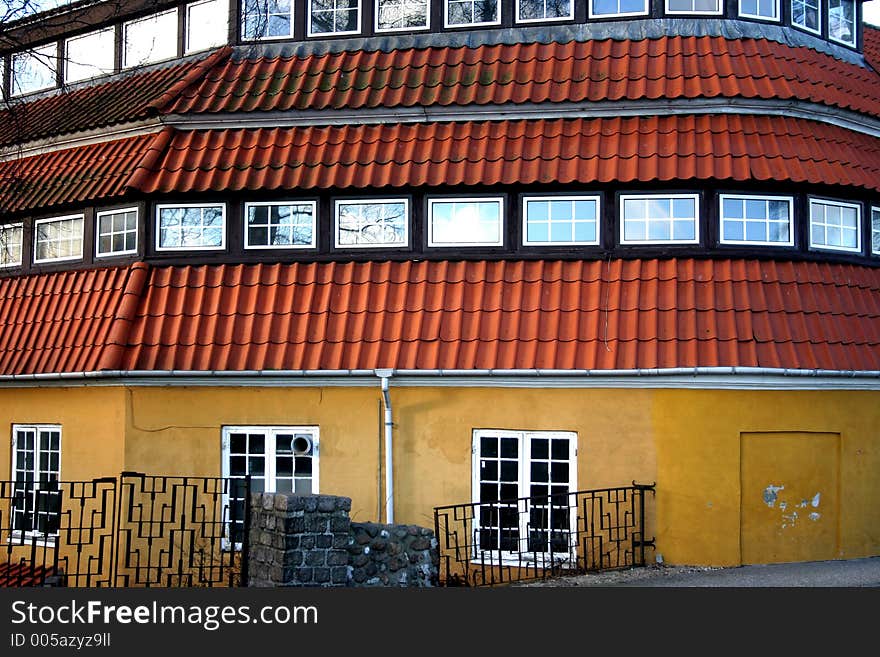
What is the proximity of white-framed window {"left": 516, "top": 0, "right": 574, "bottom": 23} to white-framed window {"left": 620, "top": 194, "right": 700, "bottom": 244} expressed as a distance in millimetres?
3265

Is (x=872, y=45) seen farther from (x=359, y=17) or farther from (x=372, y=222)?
(x=372, y=222)

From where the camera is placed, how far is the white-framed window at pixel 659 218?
14656 mm

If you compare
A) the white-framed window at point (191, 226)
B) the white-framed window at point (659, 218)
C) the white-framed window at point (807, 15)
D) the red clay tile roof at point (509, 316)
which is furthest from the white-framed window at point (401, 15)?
the white-framed window at point (807, 15)

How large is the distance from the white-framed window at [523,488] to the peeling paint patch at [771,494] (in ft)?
7.28

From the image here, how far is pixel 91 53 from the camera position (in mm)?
19891

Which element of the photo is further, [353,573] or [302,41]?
[302,41]

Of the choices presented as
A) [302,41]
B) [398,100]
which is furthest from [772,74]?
[302,41]

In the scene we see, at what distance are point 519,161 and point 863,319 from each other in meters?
4.75

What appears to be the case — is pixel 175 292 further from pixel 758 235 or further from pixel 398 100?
pixel 758 235

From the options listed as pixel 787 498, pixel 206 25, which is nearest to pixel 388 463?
pixel 787 498

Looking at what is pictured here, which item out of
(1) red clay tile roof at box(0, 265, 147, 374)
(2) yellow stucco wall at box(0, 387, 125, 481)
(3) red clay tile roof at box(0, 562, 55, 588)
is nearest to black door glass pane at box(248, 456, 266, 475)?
(2) yellow stucco wall at box(0, 387, 125, 481)

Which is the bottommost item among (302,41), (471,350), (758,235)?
(471,350)

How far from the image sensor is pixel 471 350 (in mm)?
14305

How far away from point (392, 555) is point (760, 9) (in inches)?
373
